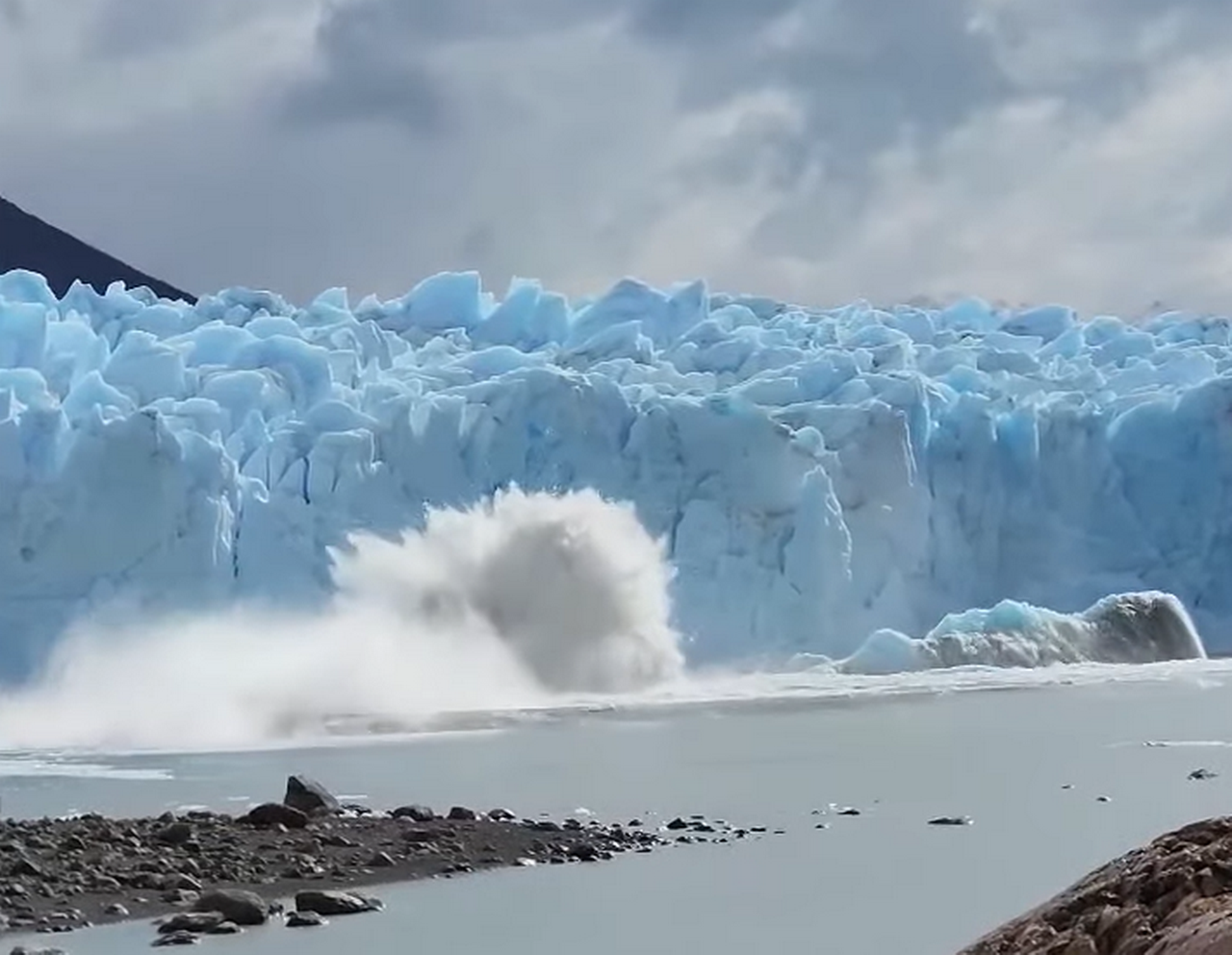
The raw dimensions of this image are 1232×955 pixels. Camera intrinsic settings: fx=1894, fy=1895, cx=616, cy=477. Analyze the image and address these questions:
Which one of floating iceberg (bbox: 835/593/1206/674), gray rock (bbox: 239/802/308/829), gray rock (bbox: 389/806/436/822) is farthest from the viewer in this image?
floating iceberg (bbox: 835/593/1206/674)

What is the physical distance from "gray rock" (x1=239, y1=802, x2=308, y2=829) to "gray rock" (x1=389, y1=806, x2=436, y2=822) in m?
0.54

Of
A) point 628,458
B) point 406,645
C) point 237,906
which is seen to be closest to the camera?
point 237,906

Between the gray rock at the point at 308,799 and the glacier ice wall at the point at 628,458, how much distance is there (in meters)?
9.96

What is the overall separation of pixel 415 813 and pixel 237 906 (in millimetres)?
2743

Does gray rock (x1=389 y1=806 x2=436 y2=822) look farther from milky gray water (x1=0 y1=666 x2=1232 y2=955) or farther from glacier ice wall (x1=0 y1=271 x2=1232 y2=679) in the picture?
glacier ice wall (x1=0 y1=271 x2=1232 y2=679)

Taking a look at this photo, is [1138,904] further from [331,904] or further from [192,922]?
[331,904]

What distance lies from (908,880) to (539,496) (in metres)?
14.9

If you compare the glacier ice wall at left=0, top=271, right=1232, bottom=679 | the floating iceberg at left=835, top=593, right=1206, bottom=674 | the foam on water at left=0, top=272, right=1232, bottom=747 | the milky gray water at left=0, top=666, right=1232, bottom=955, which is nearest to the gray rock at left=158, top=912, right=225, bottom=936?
the milky gray water at left=0, top=666, right=1232, bottom=955

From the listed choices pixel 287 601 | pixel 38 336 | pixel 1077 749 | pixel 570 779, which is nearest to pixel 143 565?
pixel 287 601

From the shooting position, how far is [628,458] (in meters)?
23.8

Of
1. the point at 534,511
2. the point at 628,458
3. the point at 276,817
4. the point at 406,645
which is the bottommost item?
the point at 276,817

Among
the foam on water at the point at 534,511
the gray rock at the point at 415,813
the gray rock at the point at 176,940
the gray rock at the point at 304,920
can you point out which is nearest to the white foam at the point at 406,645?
the foam on water at the point at 534,511

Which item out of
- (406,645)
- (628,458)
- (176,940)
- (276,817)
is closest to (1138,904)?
(176,940)

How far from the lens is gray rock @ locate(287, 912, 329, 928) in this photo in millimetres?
6841
